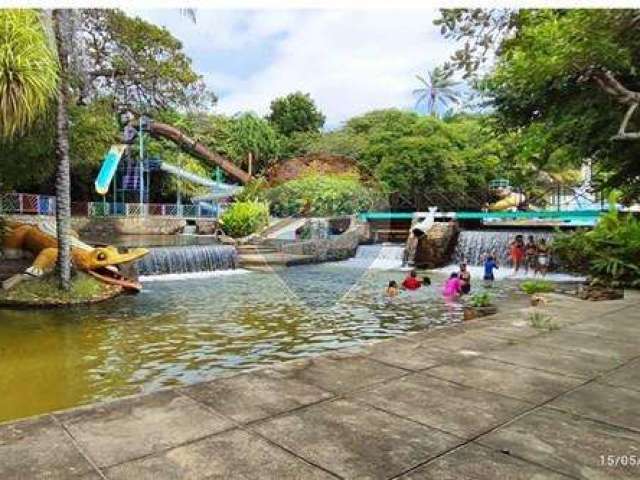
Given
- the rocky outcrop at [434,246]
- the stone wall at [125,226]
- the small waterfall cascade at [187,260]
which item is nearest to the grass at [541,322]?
the small waterfall cascade at [187,260]

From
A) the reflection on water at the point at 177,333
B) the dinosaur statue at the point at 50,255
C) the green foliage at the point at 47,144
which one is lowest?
the reflection on water at the point at 177,333

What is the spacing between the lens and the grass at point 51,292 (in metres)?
10.7

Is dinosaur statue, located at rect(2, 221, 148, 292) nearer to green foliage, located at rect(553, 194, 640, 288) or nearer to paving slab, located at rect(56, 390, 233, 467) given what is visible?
paving slab, located at rect(56, 390, 233, 467)

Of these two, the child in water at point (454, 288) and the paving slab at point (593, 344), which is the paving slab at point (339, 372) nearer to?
the paving slab at point (593, 344)

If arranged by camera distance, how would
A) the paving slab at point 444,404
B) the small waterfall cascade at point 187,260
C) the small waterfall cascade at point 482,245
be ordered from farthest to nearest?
the small waterfall cascade at point 482,245
the small waterfall cascade at point 187,260
the paving slab at point 444,404

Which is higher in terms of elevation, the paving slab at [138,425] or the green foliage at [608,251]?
the green foliage at [608,251]

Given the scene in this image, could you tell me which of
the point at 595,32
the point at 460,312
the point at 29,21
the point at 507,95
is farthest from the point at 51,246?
the point at 595,32

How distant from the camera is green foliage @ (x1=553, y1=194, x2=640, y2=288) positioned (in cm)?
1220

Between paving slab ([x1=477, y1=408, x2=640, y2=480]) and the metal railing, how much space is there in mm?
20318

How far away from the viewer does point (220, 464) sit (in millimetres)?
2869

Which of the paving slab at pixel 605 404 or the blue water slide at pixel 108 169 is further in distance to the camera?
the blue water slide at pixel 108 169

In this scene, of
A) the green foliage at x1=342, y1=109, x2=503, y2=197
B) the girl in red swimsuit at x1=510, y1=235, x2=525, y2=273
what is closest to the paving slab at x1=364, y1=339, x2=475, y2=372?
the girl in red swimsuit at x1=510, y1=235, x2=525, y2=273

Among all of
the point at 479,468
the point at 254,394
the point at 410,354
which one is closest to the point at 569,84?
the point at 410,354

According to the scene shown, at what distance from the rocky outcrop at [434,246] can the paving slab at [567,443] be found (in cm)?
1619
